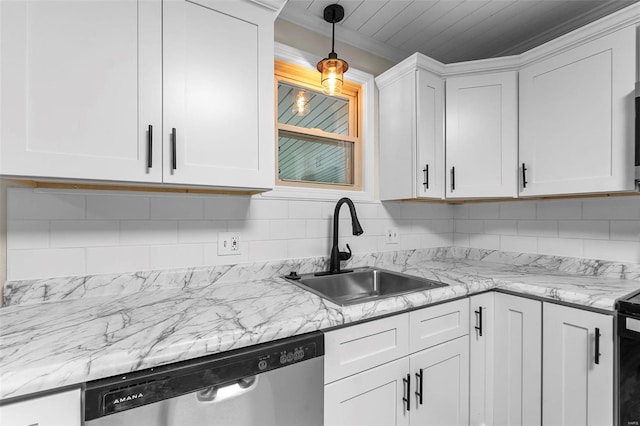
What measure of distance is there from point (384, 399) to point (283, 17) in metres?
1.99

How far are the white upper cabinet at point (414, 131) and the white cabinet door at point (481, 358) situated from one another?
69cm

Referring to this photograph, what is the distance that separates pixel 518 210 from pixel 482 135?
0.63 m

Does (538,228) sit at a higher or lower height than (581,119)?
lower

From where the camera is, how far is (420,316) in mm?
1300

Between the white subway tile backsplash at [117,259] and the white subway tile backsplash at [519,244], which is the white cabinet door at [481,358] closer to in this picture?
the white subway tile backsplash at [519,244]

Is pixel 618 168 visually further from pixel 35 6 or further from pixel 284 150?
pixel 35 6

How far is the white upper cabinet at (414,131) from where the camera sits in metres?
1.82

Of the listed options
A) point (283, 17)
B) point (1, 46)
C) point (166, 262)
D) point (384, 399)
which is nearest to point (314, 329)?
point (384, 399)

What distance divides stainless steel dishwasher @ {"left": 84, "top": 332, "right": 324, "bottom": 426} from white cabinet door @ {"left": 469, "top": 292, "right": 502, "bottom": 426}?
0.89 metres

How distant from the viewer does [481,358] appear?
1.51m

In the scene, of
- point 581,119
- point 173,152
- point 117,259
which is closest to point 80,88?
point 173,152

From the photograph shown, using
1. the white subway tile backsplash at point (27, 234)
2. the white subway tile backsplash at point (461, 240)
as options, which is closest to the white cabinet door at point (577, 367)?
the white subway tile backsplash at point (461, 240)

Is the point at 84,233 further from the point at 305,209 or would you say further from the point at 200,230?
the point at 305,209

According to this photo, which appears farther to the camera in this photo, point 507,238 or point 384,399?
point 507,238
